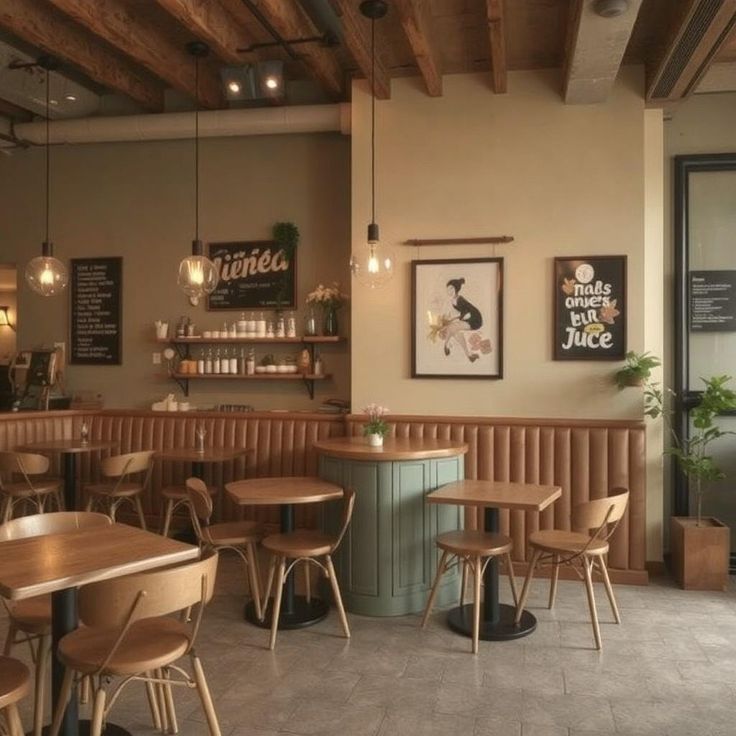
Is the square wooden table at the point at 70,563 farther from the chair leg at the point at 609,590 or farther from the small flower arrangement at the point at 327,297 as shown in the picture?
the small flower arrangement at the point at 327,297

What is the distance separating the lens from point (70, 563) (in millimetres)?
2266

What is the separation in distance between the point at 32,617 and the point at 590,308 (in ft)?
13.1

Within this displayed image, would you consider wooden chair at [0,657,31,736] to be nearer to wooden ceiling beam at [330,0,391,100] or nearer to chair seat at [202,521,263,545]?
chair seat at [202,521,263,545]

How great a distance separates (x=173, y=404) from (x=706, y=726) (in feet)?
15.5

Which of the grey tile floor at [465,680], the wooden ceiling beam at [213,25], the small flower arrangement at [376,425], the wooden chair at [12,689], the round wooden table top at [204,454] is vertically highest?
the wooden ceiling beam at [213,25]

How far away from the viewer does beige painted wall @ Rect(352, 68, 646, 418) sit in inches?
194

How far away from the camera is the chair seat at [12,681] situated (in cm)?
202

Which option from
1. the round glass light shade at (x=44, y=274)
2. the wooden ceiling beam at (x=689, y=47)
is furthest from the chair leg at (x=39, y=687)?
the wooden ceiling beam at (x=689, y=47)

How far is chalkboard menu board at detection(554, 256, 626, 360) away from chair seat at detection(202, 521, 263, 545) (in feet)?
8.29

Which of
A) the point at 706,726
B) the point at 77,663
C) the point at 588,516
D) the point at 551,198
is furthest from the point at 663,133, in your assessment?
the point at 77,663

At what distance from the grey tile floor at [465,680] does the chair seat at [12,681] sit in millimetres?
792

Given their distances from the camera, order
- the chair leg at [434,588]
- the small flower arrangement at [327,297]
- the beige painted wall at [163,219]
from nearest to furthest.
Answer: the chair leg at [434,588] < the small flower arrangement at [327,297] < the beige painted wall at [163,219]

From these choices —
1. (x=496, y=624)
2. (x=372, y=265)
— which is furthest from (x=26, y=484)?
(x=496, y=624)

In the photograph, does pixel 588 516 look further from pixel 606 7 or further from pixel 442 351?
pixel 606 7
